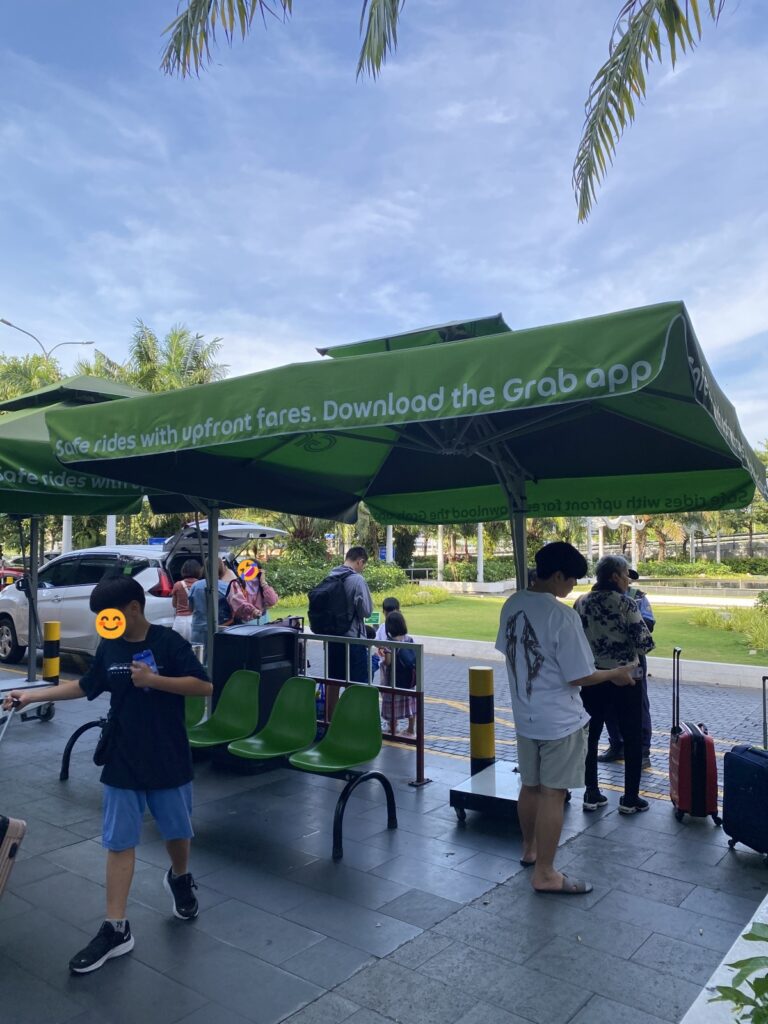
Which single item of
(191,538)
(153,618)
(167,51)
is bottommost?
(153,618)

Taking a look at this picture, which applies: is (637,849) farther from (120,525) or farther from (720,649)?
(120,525)

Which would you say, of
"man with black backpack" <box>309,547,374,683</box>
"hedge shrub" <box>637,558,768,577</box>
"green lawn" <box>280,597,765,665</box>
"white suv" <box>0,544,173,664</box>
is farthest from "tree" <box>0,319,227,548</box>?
"hedge shrub" <box>637,558,768,577</box>

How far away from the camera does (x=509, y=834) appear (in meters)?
4.80

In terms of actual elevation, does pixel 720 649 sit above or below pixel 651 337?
below

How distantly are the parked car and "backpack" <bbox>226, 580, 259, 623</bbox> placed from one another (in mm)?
2026

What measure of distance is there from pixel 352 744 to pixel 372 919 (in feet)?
4.51

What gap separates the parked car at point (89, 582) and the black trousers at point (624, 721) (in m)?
6.26

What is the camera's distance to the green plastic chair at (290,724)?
514cm

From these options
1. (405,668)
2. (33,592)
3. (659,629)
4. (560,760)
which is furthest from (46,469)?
(659,629)

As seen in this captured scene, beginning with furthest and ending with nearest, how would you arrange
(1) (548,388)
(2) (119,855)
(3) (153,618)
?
1. (3) (153,618)
2. (2) (119,855)
3. (1) (548,388)

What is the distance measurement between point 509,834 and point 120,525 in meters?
28.1

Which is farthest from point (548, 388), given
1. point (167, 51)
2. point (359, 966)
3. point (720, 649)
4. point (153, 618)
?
point (720, 649)

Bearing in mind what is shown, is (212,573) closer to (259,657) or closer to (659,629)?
(259,657)

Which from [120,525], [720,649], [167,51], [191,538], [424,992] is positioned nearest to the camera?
[424,992]
